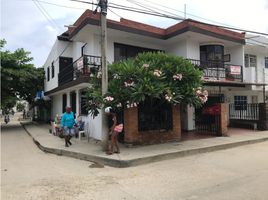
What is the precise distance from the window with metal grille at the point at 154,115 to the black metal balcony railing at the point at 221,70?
18.7ft

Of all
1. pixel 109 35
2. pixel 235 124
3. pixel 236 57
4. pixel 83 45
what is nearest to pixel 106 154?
pixel 109 35

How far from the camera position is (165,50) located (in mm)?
18453

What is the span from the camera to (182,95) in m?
10.6

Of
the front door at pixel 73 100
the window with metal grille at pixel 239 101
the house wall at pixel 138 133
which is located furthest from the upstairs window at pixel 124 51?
the window with metal grille at pixel 239 101

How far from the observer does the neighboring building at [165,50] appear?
47.6 feet

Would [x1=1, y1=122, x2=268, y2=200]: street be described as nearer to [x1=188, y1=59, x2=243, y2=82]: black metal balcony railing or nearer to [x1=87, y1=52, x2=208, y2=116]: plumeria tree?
[x1=87, y1=52, x2=208, y2=116]: plumeria tree

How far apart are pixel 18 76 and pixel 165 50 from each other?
1185 centimetres

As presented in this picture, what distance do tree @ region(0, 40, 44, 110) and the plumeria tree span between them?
13.3 meters

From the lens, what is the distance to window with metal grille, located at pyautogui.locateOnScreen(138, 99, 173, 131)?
11930 millimetres

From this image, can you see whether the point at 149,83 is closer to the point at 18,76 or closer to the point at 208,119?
the point at 208,119

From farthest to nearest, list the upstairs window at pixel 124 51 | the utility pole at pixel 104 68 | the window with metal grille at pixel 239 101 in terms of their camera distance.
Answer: the window with metal grille at pixel 239 101, the upstairs window at pixel 124 51, the utility pole at pixel 104 68

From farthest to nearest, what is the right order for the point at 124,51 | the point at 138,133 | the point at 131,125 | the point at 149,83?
the point at 124,51, the point at 138,133, the point at 131,125, the point at 149,83

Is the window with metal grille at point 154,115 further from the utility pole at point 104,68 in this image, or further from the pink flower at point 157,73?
the utility pole at point 104,68

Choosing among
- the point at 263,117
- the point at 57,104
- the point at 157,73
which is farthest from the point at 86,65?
the point at 57,104
